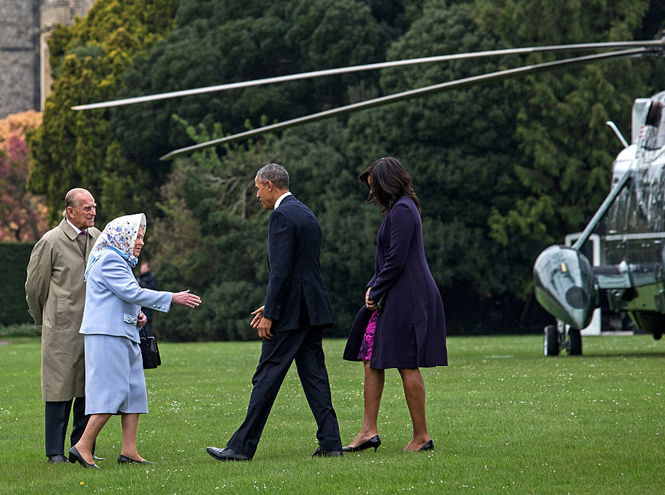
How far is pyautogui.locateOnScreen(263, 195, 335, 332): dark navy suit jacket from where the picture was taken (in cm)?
707

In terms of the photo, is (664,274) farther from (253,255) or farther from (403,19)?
(403,19)

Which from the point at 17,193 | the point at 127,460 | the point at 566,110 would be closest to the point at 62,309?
the point at 127,460

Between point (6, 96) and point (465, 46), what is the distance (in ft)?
136

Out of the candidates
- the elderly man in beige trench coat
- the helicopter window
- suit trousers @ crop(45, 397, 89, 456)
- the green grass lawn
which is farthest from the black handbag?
the helicopter window

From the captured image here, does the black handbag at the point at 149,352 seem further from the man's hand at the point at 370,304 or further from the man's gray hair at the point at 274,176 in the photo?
the man's hand at the point at 370,304

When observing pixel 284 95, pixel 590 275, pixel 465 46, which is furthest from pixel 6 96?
pixel 590 275

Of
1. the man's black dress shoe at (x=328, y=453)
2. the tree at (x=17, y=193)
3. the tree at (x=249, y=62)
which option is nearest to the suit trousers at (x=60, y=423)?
the man's black dress shoe at (x=328, y=453)

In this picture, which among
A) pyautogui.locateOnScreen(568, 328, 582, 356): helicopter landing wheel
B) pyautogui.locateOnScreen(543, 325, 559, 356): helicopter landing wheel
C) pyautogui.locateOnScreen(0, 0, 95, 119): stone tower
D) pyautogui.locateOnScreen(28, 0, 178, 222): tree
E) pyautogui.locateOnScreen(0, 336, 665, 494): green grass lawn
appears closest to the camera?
pyautogui.locateOnScreen(0, 336, 665, 494): green grass lawn

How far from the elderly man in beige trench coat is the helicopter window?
35.4 feet

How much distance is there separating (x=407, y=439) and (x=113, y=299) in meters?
2.50

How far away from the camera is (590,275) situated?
1627cm

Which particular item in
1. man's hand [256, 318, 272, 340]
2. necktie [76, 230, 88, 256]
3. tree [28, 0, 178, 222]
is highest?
tree [28, 0, 178, 222]

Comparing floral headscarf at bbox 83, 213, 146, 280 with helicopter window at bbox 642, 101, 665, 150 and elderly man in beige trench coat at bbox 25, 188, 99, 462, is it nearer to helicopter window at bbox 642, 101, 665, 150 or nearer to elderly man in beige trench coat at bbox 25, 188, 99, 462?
elderly man in beige trench coat at bbox 25, 188, 99, 462

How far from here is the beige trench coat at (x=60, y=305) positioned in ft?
24.0
